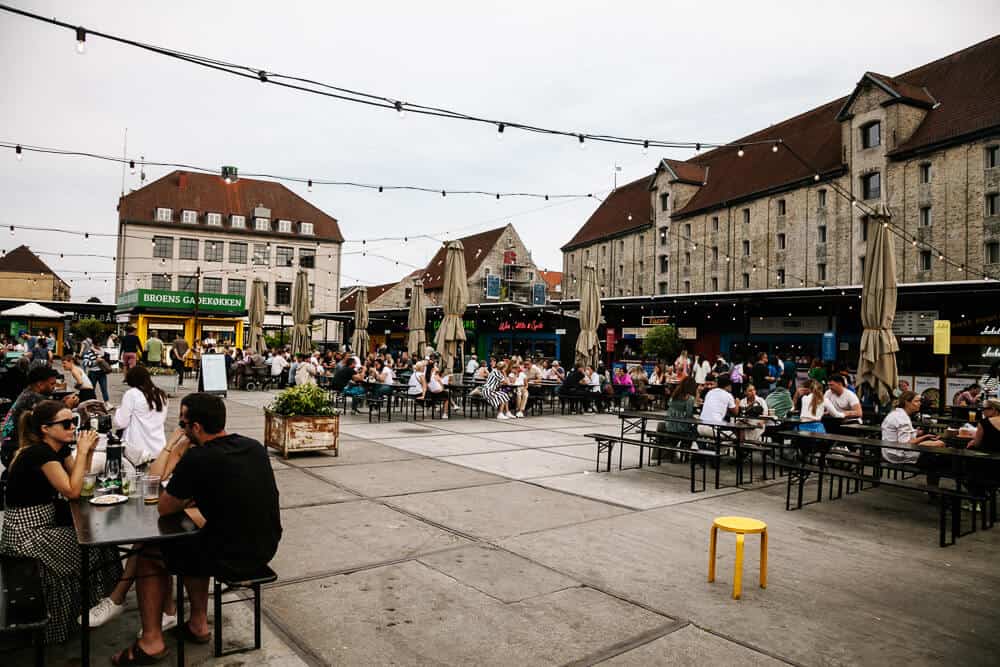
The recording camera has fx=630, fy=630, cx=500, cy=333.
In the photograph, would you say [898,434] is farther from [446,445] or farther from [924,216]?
[924,216]

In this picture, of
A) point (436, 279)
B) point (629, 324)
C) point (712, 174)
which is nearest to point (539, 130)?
point (629, 324)

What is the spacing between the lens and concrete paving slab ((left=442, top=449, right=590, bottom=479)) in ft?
30.0

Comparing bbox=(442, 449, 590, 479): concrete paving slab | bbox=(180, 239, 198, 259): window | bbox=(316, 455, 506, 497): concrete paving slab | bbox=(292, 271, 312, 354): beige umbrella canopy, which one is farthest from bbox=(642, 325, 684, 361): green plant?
bbox=(180, 239, 198, 259): window

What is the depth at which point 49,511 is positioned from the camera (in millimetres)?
3738

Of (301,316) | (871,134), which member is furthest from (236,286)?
(871,134)

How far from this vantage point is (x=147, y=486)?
395 centimetres

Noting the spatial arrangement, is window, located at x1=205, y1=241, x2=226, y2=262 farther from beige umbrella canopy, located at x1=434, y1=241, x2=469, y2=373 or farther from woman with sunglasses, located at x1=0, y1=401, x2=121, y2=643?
woman with sunglasses, located at x1=0, y1=401, x2=121, y2=643

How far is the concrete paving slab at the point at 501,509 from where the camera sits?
6375mm

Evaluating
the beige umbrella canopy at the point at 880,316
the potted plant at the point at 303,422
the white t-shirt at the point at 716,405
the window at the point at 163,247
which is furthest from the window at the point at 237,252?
the white t-shirt at the point at 716,405

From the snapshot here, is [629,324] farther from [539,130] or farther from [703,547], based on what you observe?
[703,547]

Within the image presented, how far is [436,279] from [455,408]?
151ft

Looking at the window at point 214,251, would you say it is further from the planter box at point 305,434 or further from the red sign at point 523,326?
the planter box at point 305,434

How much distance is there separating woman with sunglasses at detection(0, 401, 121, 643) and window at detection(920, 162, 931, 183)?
37707mm

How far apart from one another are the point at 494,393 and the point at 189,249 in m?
53.1
